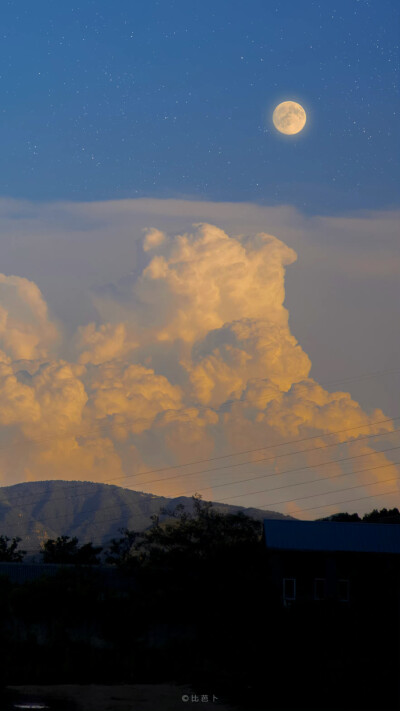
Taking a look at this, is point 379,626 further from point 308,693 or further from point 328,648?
point 308,693

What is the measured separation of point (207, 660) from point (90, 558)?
2251 centimetres

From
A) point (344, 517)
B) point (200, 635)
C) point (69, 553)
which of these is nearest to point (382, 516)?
point (344, 517)

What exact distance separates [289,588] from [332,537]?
3.78 metres

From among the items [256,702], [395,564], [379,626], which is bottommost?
[256,702]

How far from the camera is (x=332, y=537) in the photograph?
51781 millimetres

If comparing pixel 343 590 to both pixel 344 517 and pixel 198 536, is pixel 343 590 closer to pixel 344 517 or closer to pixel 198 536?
pixel 198 536

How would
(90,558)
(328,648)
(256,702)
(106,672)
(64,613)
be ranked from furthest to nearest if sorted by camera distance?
1. (90,558)
2. (64,613)
3. (106,672)
4. (328,648)
5. (256,702)

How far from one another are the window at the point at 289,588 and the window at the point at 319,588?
4.05 feet

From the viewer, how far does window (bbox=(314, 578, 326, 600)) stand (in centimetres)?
5103

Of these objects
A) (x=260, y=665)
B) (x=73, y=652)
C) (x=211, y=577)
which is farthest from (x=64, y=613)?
(x=260, y=665)

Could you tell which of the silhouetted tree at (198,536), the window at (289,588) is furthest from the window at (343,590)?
the silhouetted tree at (198,536)

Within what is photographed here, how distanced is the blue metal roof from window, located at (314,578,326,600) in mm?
1880

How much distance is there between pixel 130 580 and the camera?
162 ft

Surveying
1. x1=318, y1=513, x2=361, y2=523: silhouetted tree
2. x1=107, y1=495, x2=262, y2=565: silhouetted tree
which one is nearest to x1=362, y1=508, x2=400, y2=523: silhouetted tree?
x1=318, y1=513, x2=361, y2=523: silhouetted tree
